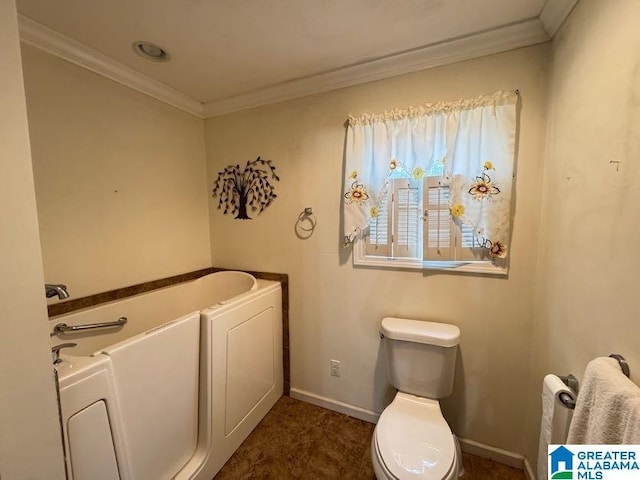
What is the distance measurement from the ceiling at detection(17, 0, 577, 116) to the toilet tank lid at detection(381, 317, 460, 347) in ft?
4.92

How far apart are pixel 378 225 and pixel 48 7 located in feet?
6.29

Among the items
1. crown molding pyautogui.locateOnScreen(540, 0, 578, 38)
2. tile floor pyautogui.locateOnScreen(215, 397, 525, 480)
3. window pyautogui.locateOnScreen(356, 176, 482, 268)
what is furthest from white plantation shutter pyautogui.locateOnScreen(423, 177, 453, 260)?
tile floor pyautogui.locateOnScreen(215, 397, 525, 480)

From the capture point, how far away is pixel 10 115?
63 cm

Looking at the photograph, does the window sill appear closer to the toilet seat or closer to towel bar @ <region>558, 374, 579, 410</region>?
towel bar @ <region>558, 374, 579, 410</region>

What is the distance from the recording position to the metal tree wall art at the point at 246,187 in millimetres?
1996

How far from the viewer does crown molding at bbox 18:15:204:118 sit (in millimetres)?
1280

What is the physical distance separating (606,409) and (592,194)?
70 cm

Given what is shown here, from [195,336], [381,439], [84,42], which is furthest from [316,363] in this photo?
[84,42]

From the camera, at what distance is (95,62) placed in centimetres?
152

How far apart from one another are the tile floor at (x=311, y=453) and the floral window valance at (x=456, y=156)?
1370 millimetres

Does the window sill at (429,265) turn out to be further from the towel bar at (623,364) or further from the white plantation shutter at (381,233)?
the towel bar at (623,364)

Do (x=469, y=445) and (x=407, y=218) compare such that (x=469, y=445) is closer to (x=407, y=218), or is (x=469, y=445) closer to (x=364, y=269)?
(x=364, y=269)

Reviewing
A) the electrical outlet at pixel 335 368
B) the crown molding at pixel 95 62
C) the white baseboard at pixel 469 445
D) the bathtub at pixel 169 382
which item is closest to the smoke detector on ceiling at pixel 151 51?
Result: the crown molding at pixel 95 62

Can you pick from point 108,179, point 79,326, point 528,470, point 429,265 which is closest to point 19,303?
point 79,326
